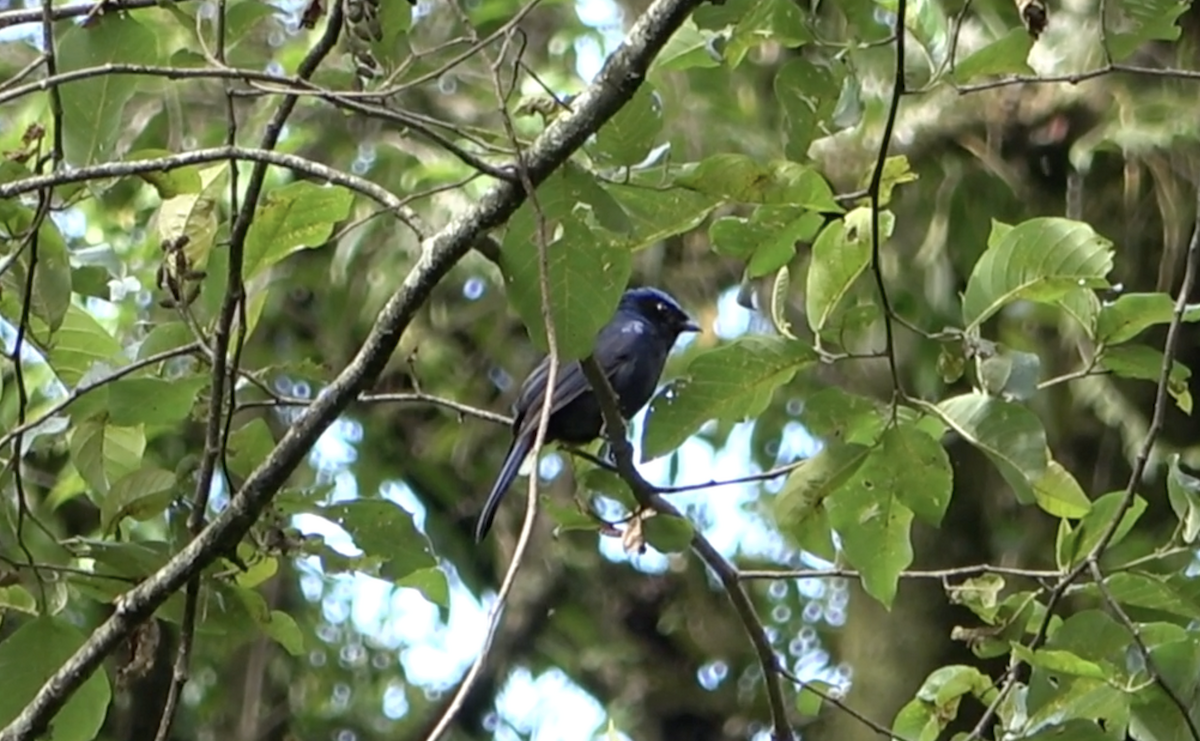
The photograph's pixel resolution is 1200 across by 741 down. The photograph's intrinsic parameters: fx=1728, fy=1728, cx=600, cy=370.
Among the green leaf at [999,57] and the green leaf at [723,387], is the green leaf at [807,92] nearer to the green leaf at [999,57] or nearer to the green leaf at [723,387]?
the green leaf at [999,57]

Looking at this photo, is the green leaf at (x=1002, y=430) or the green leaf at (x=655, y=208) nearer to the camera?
the green leaf at (x=655, y=208)

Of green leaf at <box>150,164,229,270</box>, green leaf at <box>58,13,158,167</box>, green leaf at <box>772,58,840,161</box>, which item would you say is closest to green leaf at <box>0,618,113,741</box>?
green leaf at <box>150,164,229,270</box>

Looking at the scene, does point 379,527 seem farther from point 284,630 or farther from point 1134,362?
point 1134,362

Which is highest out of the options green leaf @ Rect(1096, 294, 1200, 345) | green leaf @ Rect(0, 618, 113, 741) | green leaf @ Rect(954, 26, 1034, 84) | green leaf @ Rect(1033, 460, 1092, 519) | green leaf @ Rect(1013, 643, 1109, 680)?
green leaf @ Rect(954, 26, 1034, 84)

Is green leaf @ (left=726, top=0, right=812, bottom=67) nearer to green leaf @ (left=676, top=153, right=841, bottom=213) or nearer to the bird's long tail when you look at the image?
green leaf @ (left=676, top=153, right=841, bottom=213)

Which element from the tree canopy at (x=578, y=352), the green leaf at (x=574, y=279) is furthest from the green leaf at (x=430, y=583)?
the green leaf at (x=574, y=279)

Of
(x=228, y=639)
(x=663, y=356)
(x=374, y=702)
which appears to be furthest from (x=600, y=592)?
(x=228, y=639)

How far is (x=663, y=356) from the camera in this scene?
5238mm

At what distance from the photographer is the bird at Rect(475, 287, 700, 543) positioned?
4.58 m

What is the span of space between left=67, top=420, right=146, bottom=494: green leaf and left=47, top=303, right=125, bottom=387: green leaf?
0.35 ft

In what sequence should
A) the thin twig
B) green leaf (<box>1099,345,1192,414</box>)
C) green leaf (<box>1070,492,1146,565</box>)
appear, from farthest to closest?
green leaf (<box>1070,492,1146,565</box>) < green leaf (<box>1099,345,1192,414</box>) < the thin twig

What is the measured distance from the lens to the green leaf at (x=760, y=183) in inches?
93.8

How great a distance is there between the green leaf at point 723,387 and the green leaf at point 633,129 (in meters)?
0.36

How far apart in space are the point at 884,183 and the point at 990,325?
8.92 ft
